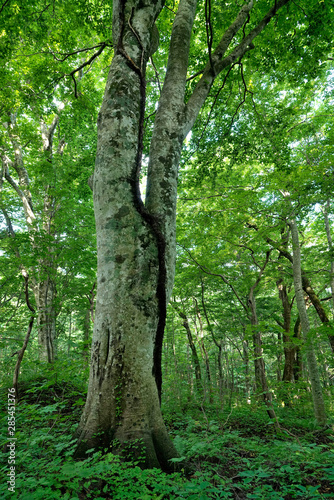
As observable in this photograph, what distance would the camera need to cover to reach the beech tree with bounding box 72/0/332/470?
2145 millimetres

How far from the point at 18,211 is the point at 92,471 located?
15.0m

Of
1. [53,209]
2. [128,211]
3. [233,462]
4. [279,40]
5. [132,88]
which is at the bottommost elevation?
[233,462]

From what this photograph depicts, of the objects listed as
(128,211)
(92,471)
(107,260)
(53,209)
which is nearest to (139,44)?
(128,211)

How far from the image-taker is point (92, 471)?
4.93 feet

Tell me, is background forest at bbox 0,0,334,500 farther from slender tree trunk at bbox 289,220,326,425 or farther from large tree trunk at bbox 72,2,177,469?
large tree trunk at bbox 72,2,177,469

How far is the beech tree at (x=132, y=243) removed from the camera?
2.14 meters

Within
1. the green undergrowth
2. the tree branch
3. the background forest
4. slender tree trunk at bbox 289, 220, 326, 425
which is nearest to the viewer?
the green undergrowth

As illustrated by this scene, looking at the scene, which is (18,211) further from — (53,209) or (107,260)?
(107,260)

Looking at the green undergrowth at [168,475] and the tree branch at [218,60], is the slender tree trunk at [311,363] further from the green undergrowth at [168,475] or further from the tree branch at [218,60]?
the tree branch at [218,60]

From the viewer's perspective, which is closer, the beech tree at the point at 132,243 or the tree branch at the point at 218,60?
the beech tree at the point at 132,243

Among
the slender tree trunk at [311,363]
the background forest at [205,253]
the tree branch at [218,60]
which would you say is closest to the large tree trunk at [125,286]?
the background forest at [205,253]

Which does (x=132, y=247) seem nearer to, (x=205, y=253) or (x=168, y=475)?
(x=168, y=475)

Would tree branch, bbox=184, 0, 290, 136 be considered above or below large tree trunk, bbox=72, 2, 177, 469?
above

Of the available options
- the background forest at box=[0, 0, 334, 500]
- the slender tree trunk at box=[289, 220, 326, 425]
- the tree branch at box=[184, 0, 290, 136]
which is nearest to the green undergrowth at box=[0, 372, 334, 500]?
the background forest at box=[0, 0, 334, 500]
